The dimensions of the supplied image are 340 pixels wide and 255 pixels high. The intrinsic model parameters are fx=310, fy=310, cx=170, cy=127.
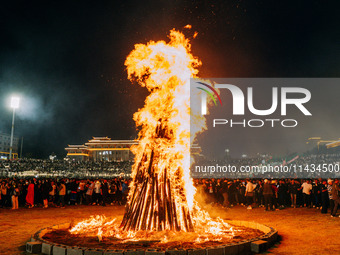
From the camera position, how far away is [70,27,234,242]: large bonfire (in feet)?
27.5

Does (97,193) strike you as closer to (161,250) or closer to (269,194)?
(269,194)

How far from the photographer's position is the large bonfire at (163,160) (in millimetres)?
8367

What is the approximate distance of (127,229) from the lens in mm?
8500

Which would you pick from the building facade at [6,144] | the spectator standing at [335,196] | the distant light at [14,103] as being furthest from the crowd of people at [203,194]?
the building facade at [6,144]

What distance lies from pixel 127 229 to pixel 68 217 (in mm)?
5561

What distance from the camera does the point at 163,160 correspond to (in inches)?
347

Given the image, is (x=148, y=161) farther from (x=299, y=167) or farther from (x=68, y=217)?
(x=299, y=167)

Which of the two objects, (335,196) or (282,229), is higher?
(335,196)

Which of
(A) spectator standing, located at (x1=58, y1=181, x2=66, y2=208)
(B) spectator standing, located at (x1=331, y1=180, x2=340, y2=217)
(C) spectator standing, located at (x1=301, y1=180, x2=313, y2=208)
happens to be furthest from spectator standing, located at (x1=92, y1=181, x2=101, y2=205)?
(B) spectator standing, located at (x1=331, y1=180, x2=340, y2=217)

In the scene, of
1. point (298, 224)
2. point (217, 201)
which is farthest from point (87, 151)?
point (298, 224)

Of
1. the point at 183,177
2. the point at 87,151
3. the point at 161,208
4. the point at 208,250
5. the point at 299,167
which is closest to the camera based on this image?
the point at 208,250

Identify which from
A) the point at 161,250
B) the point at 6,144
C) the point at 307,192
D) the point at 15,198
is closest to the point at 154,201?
the point at 161,250

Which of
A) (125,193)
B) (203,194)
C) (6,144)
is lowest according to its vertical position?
(125,193)

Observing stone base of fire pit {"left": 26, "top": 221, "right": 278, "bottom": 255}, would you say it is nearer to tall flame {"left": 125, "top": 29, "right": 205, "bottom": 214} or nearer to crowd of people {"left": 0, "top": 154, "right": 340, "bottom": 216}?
tall flame {"left": 125, "top": 29, "right": 205, "bottom": 214}
